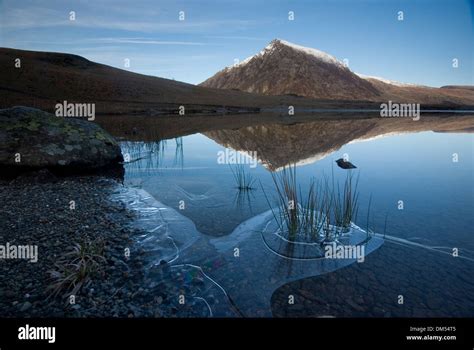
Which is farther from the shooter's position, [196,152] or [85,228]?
[196,152]

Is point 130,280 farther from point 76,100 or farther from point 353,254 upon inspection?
point 76,100

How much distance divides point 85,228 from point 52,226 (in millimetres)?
540

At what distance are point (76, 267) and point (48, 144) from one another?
19.8 feet

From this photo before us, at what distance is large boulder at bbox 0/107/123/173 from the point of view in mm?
8172

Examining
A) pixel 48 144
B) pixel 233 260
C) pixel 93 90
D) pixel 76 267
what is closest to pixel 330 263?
pixel 233 260

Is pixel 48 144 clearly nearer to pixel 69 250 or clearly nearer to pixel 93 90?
pixel 69 250

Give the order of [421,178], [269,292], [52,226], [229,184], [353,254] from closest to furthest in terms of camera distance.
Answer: [269,292], [353,254], [52,226], [229,184], [421,178]

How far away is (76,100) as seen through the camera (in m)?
63.7

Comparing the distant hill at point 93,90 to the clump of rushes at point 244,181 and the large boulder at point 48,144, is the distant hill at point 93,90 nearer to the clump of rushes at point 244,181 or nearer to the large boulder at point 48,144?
the large boulder at point 48,144

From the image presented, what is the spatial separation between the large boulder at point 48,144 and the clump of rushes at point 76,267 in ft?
16.7

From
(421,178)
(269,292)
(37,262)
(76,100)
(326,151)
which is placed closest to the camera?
(269,292)

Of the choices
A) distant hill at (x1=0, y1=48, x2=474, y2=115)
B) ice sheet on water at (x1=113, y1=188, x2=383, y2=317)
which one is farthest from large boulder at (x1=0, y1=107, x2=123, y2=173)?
distant hill at (x1=0, y1=48, x2=474, y2=115)

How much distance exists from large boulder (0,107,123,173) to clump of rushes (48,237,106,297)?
509cm

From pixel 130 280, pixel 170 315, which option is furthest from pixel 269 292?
pixel 130 280
